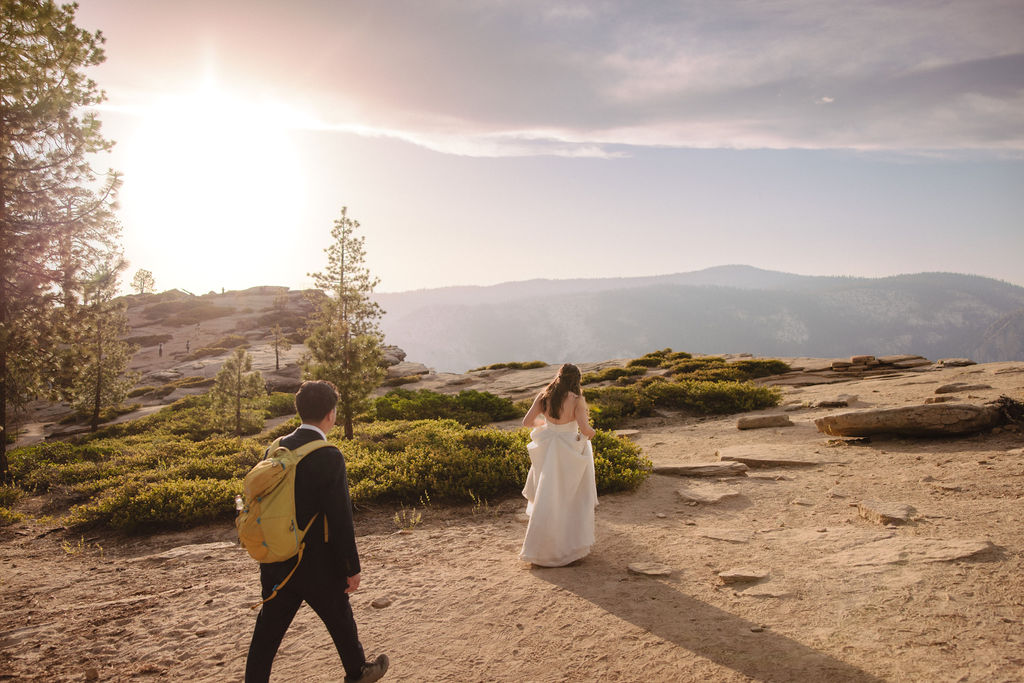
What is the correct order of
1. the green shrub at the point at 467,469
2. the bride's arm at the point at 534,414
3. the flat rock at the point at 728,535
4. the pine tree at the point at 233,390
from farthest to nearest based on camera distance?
the pine tree at the point at 233,390
the green shrub at the point at 467,469
the flat rock at the point at 728,535
the bride's arm at the point at 534,414

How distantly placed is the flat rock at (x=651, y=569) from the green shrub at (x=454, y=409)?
545 inches

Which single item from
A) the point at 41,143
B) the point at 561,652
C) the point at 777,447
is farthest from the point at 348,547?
the point at 41,143

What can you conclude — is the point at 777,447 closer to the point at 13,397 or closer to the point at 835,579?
the point at 835,579

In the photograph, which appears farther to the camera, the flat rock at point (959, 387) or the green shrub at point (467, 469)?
the flat rock at point (959, 387)

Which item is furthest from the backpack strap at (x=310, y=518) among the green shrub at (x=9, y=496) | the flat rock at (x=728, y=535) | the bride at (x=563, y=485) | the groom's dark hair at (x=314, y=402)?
the green shrub at (x=9, y=496)

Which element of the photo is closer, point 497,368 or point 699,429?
point 699,429

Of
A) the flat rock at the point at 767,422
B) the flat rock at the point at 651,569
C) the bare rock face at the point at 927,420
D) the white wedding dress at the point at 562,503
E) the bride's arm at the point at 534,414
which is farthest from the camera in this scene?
the flat rock at the point at 767,422

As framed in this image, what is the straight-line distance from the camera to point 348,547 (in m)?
3.55

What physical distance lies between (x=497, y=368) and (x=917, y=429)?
29.3 m

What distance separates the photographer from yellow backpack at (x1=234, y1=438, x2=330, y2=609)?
133 inches

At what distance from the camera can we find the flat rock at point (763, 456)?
Result: 1052 cm

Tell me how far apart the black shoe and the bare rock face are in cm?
1136

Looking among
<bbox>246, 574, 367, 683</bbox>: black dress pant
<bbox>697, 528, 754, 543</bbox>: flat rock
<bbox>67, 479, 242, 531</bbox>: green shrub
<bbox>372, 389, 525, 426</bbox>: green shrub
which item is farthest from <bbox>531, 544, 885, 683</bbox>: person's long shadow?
<bbox>372, 389, 525, 426</bbox>: green shrub

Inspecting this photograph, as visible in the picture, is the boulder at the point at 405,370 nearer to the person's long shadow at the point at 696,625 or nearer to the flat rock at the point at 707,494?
the flat rock at the point at 707,494
